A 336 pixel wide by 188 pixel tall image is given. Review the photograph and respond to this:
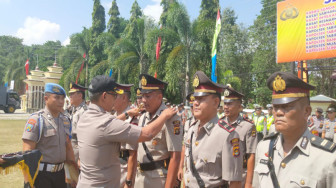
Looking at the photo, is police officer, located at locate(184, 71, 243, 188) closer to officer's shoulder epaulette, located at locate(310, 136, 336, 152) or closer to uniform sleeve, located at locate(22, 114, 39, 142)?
officer's shoulder epaulette, located at locate(310, 136, 336, 152)

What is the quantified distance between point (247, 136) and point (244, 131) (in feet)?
0.29

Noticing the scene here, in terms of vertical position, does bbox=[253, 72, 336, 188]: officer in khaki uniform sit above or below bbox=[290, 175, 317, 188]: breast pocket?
above

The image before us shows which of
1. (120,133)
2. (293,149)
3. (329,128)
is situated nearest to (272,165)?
(293,149)

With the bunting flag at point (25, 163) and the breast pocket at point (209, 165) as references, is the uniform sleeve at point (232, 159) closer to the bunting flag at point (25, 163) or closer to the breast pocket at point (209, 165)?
the breast pocket at point (209, 165)

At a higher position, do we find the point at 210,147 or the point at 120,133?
the point at 120,133

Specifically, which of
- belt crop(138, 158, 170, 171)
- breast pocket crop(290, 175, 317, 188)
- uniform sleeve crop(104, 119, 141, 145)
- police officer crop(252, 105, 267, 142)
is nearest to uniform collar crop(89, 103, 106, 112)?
uniform sleeve crop(104, 119, 141, 145)

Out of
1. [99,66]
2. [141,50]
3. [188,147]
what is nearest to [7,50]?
[99,66]

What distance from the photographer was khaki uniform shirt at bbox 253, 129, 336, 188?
189 centimetres

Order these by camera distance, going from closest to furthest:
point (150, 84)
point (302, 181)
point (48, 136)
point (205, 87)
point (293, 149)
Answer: point (302, 181)
point (293, 149)
point (205, 87)
point (150, 84)
point (48, 136)

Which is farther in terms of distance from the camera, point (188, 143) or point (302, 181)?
point (188, 143)

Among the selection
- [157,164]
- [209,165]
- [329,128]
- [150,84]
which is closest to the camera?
[209,165]

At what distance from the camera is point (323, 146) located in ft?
6.43

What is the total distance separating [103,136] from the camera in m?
2.90

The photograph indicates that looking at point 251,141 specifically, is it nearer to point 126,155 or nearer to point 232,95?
Result: point 232,95
